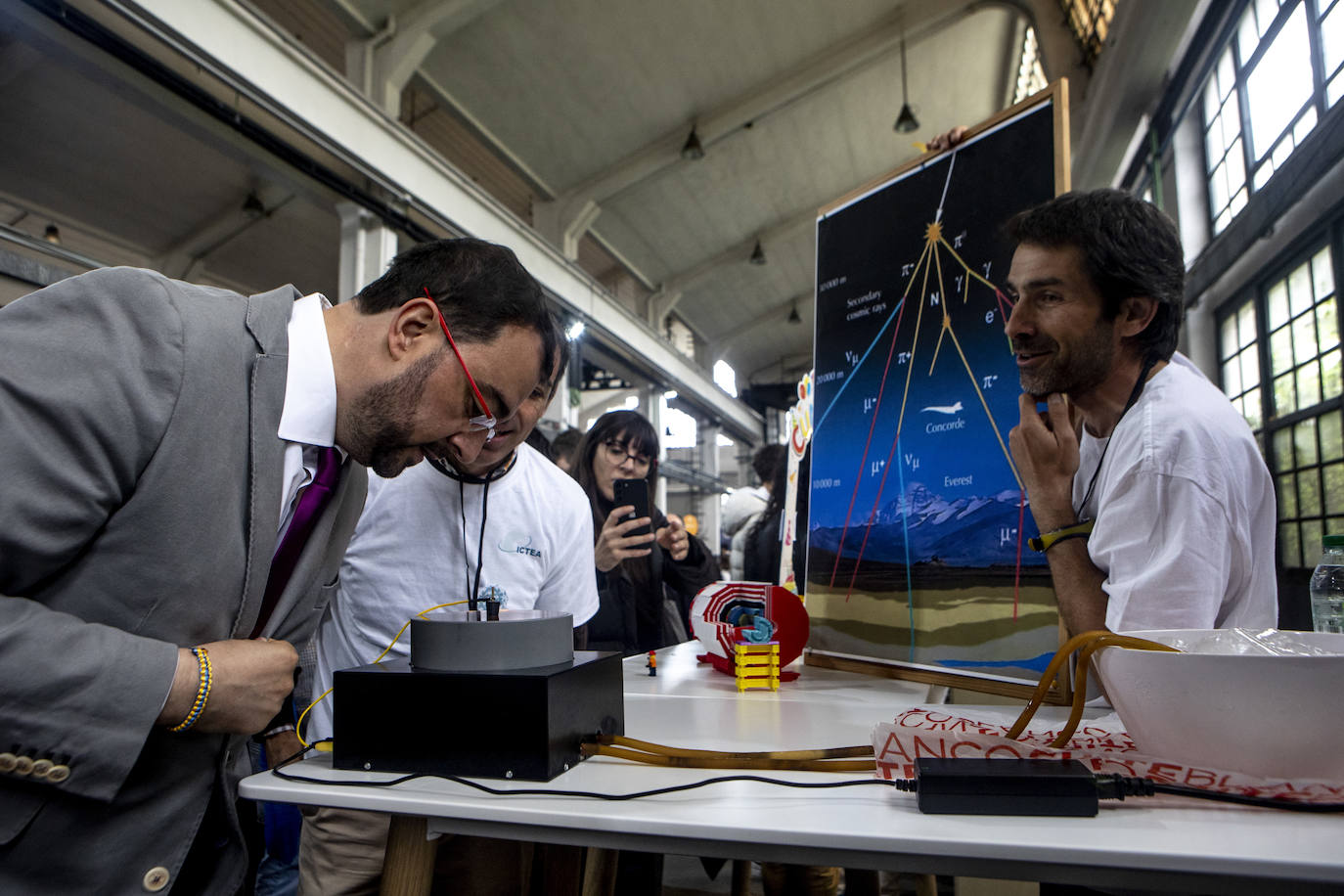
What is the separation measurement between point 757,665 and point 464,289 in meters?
0.90

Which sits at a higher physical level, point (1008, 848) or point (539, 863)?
point (1008, 848)

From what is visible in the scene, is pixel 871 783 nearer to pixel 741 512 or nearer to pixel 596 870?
pixel 596 870

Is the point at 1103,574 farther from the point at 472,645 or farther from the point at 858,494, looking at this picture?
the point at 472,645

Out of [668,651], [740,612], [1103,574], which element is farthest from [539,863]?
[1103,574]

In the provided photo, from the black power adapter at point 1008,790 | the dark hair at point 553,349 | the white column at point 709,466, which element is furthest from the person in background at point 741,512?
the white column at point 709,466

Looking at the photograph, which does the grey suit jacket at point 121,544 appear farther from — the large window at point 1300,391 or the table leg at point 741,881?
the large window at point 1300,391

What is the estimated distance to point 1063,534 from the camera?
1.35 m

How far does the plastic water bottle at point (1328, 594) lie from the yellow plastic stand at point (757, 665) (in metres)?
1.16

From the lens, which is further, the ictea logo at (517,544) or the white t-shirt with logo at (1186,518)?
the ictea logo at (517,544)

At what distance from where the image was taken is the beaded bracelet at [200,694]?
0.88m

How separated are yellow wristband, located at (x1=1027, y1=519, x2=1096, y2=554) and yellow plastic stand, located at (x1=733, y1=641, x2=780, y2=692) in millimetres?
517

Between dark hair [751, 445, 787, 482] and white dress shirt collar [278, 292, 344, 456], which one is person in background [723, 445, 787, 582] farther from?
white dress shirt collar [278, 292, 344, 456]

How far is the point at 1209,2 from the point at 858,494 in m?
4.67

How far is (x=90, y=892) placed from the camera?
0.90m
